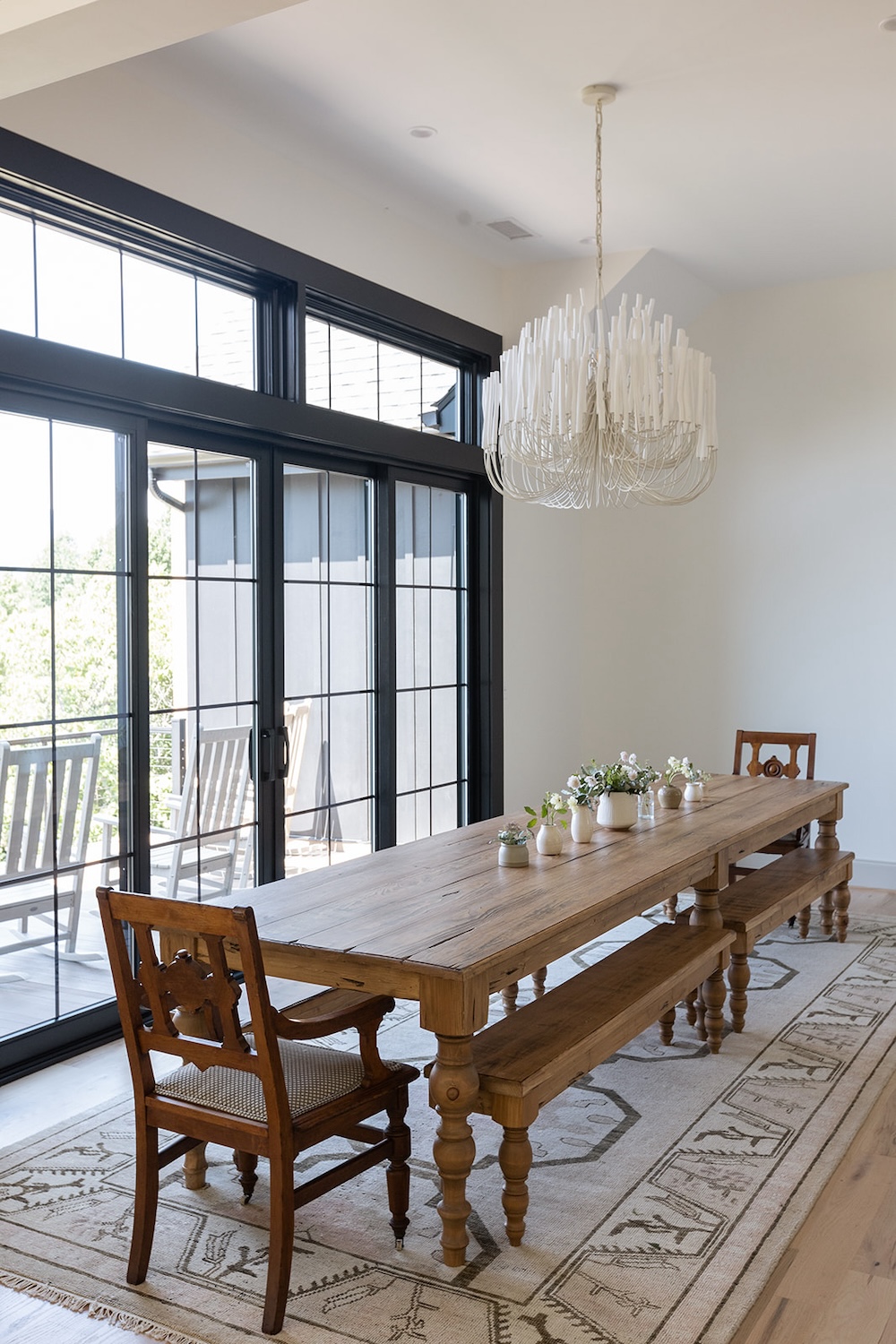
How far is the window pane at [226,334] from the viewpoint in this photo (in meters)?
4.28

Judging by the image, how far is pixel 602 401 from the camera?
3.54 metres

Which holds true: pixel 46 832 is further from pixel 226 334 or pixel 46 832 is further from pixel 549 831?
pixel 226 334

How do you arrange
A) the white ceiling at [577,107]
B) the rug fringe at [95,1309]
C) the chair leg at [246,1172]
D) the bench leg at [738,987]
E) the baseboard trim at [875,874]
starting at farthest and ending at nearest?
1. the baseboard trim at [875,874]
2. the bench leg at [738,987]
3. the white ceiling at [577,107]
4. the chair leg at [246,1172]
5. the rug fringe at [95,1309]

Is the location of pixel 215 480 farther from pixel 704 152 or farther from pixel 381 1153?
pixel 381 1153

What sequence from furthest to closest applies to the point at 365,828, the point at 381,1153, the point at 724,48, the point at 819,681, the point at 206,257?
the point at 819,681
the point at 365,828
the point at 206,257
the point at 724,48
the point at 381,1153

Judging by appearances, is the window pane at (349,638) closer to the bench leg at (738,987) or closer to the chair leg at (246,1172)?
the bench leg at (738,987)

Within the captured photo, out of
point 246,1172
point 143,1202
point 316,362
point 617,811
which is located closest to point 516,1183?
point 246,1172

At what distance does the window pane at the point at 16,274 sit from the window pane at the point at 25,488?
28 centimetres

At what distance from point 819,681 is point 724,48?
141 inches

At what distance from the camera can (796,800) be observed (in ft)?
15.2

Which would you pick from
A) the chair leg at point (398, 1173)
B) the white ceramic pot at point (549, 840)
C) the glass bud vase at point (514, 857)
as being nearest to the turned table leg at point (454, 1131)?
the chair leg at point (398, 1173)

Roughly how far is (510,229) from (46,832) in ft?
11.4

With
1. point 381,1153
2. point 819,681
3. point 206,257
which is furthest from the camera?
point 819,681

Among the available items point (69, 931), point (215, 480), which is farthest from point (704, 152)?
point (69, 931)
